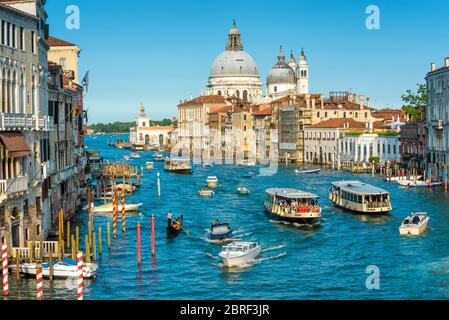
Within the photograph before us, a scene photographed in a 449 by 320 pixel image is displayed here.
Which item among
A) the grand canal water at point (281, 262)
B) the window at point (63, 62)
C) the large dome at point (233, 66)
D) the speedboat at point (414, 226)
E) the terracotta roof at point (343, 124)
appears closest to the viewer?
the grand canal water at point (281, 262)

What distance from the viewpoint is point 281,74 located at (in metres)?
123

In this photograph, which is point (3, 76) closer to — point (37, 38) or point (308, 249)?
point (37, 38)

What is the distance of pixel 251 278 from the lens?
64.8 ft

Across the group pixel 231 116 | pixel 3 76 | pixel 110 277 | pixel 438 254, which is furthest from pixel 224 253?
pixel 231 116

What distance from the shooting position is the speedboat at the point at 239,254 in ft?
69.6

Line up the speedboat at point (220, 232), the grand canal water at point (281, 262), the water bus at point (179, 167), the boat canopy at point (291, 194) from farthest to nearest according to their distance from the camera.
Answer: the water bus at point (179, 167) < the boat canopy at point (291, 194) < the speedboat at point (220, 232) < the grand canal water at point (281, 262)

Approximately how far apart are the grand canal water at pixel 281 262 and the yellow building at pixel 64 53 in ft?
21.9

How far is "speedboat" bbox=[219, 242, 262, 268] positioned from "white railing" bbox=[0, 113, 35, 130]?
18.9 feet

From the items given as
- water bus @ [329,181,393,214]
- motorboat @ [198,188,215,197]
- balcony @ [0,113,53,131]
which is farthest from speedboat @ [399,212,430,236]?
motorboat @ [198,188,215,197]

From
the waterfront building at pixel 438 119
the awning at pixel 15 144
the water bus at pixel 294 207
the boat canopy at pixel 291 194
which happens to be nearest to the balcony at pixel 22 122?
the awning at pixel 15 144

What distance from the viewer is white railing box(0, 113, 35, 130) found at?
17.3 metres

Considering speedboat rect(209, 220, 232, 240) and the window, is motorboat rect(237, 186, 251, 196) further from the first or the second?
speedboat rect(209, 220, 232, 240)

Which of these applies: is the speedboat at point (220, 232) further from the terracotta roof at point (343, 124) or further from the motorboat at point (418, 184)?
the terracotta roof at point (343, 124)

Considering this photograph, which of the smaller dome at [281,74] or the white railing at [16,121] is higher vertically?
the smaller dome at [281,74]
